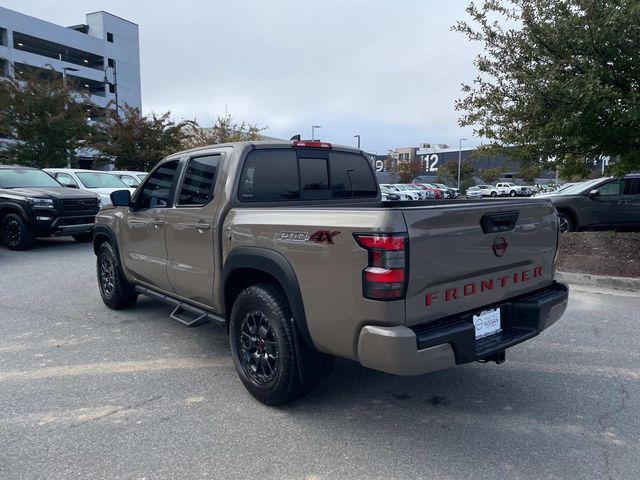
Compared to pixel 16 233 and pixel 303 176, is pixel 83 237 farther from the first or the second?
pixel 303 176

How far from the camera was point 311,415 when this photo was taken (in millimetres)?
3301

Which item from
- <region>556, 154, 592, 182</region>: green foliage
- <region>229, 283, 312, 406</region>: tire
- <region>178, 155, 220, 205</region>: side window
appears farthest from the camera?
<region>556, 154, 592, 182</region>: green foliage

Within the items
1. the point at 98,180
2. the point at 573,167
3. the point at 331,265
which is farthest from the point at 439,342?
the point at 98,180

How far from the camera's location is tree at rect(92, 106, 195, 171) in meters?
24.3

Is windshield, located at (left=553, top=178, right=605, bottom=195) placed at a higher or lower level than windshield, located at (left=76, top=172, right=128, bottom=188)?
lower

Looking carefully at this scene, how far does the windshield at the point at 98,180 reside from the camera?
43.4 feet

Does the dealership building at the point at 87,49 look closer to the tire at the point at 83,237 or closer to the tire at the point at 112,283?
the tire at the point at 83,237

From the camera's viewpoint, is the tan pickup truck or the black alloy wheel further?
the black alloy wheel

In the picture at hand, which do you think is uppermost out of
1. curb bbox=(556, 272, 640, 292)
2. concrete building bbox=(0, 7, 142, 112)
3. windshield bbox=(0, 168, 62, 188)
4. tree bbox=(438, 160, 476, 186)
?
concrete building bbox=(0, 7, 142, 112)

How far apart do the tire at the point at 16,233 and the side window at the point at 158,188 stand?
6697mm

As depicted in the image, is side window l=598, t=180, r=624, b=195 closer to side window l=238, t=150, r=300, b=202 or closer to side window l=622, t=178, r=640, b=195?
→ side window l=622, t=178, r=640, b=195

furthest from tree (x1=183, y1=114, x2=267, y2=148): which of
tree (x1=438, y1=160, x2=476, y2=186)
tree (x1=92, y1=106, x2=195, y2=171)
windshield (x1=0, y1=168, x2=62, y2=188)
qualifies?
tree (x1=438, y1=160, x2=476, y2=186)

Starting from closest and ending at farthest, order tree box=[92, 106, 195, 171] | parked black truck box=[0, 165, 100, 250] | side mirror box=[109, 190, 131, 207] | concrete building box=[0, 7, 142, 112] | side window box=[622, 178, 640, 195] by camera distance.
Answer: side mirror box=[109, 190, 131, 207], parked black truck box=[0, 165, 100, 250], side window box=[622, 178, 640, 195], tree box=[92, 106, 195, 171], concrete building box=[0, 7, 142, 112]

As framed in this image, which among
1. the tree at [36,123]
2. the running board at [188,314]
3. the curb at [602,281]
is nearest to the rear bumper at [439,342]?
the running board at [188,314]
